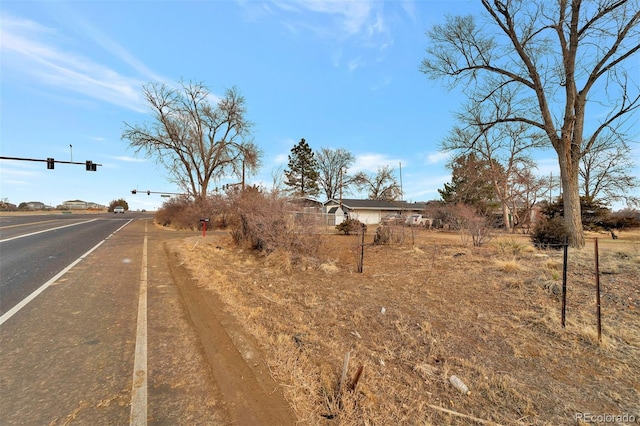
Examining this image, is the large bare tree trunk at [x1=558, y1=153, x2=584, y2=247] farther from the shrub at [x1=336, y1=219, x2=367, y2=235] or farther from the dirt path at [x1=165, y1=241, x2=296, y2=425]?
the dirt path at [x1=165, y1=241, x2=296, y2=425]

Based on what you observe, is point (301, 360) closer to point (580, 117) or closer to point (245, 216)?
point (245, 216)

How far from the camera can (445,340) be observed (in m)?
4.04

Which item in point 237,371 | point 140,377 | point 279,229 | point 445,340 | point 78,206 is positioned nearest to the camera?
point 140,377

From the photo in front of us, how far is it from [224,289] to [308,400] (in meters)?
3.95

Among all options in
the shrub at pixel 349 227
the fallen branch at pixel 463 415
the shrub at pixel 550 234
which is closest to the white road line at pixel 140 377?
the fallen branch at pixel 463 415

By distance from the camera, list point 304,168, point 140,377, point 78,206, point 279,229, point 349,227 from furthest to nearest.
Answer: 1. point 78,206
2. point 304,168
3. point 349,227
4. point 279,229
5. point 140,377

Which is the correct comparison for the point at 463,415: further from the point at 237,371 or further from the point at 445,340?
the point at 237,371

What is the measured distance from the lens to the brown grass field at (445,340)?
2.64 meters

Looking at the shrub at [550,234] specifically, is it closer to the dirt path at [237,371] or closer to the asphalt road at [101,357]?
the dirt path at [237,371]

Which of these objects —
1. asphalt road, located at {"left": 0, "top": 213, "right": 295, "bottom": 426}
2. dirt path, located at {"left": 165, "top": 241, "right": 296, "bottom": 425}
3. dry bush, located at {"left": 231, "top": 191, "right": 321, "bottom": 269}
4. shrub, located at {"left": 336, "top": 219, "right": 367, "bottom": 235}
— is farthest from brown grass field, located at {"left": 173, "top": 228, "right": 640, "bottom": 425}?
shrub, located at {"left": 336, "top": 219, "right": 367, "bottom": 235}

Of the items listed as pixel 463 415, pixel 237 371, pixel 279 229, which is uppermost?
pixel 279 229

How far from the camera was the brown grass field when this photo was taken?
8.68 feet

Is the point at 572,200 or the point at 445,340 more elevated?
the point at 572,200

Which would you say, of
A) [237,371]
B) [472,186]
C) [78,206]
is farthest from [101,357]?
[78,206]
